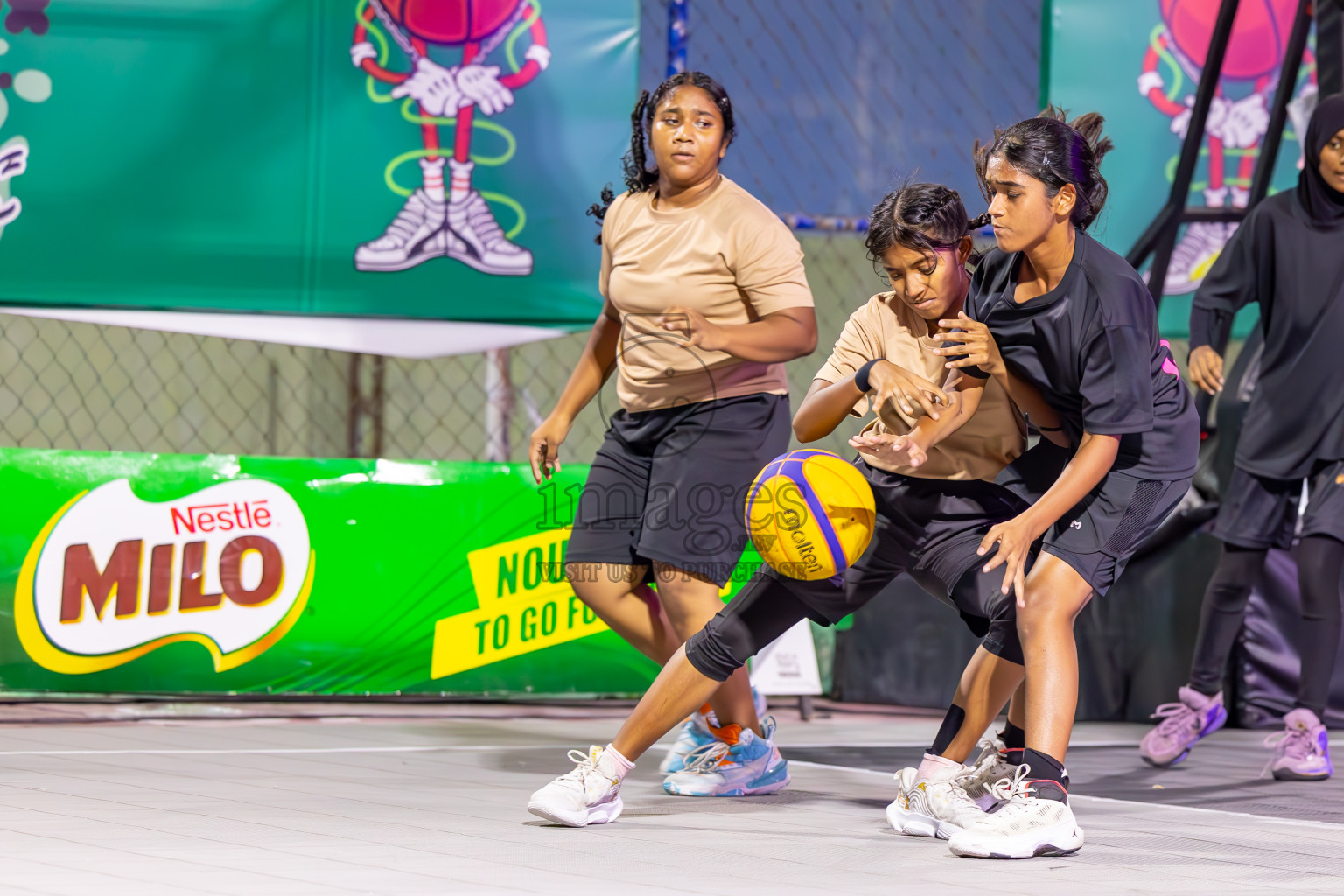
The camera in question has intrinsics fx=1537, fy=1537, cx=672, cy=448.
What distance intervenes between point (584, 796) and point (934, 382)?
116 cm

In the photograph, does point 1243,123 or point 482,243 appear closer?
point 482,243

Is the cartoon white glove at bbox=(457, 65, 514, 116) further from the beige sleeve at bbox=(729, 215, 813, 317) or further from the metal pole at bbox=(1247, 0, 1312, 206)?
the metal pole at bbox=(1247, 0, 1312, 206)

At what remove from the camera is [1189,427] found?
3.20 metres

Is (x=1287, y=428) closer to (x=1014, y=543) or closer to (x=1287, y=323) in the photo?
(x=1287, y=323)

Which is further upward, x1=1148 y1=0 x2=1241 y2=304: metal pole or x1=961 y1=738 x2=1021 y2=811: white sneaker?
x1=1148 y1=0 x2=1241 y2=304: metal pole

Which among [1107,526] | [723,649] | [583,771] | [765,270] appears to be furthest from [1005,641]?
[765,270]

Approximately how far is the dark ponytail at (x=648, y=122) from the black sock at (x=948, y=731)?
1.53m

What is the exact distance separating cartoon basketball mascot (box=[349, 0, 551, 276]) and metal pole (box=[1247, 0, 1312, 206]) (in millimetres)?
2728

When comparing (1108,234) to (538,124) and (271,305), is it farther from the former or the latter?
(271,305)

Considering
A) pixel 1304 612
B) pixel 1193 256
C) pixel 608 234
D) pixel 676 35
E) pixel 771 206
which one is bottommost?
pixel 1304 612

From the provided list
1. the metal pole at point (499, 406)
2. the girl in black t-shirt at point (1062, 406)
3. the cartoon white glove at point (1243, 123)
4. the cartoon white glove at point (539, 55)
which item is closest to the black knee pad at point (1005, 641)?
the girl in black t-shirt at point (1062, 406)

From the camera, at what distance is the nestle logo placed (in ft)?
17.2

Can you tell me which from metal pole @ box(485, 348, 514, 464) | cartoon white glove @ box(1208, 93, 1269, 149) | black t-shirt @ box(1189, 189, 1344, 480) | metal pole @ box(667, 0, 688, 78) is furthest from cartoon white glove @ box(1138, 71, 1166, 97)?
metal pole @ box(485, 348, 514, 464)

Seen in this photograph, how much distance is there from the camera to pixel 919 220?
10.6 ft
